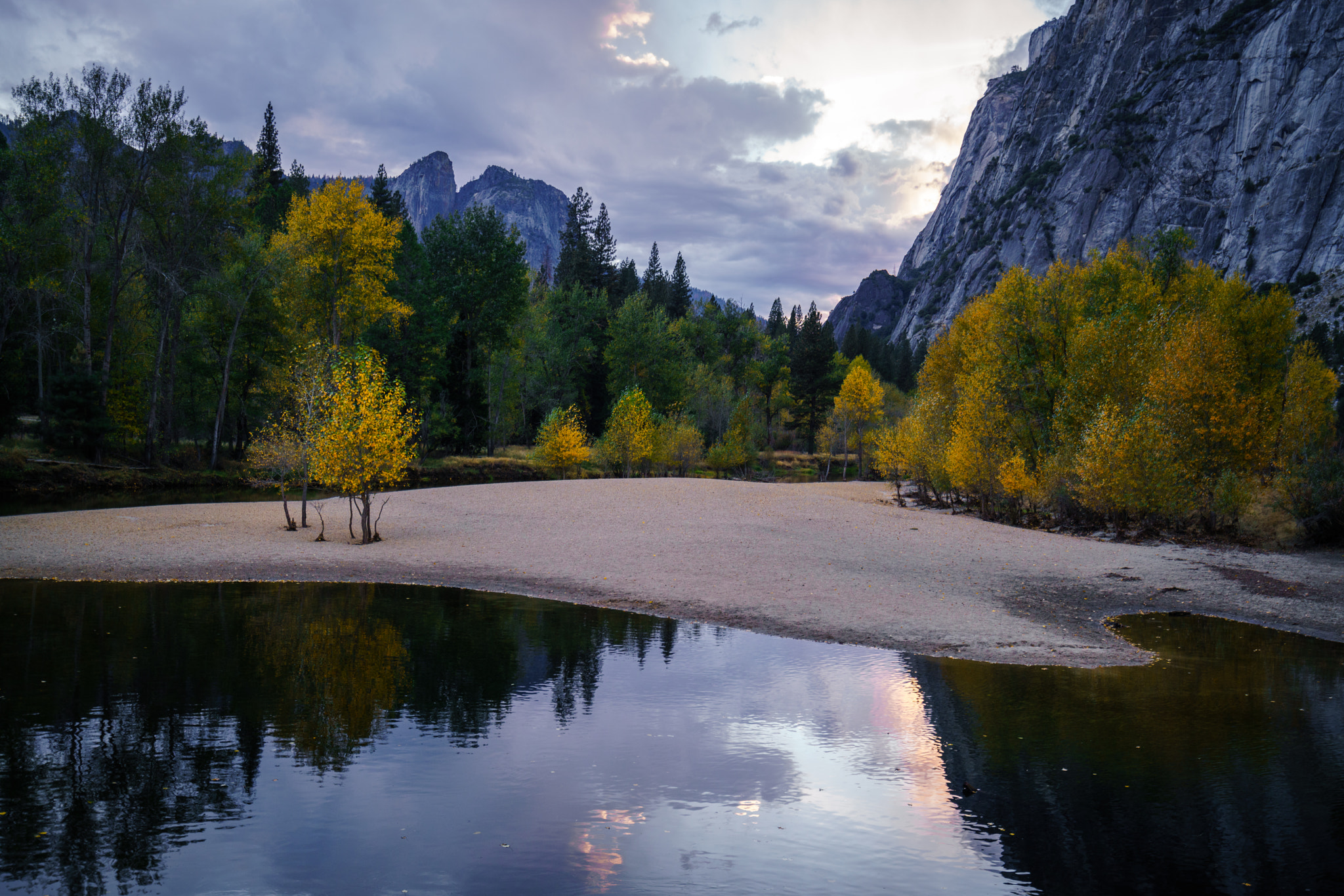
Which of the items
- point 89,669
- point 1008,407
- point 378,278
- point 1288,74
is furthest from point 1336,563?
point 1288,74

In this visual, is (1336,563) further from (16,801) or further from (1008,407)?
(16,801)

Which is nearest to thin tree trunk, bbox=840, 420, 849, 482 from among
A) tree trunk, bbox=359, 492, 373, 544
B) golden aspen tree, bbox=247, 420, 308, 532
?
tree trunk, bbox=359, 492, 373, 544

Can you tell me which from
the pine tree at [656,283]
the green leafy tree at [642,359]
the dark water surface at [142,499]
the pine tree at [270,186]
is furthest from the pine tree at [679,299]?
the dark water surface at [142,499]

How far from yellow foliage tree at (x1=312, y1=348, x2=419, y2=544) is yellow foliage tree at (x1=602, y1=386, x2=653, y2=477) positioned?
34.1m

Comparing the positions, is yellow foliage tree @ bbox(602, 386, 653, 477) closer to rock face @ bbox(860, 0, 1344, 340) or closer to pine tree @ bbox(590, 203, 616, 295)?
pine tree @ bbox(590, 203, 616, 295)

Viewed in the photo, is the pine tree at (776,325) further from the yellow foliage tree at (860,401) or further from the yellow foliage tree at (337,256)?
the yellow foliage tree at (337,256)

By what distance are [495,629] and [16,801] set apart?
8719 mm

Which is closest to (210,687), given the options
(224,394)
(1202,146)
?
(224,394)

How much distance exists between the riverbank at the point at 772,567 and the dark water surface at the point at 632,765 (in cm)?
238

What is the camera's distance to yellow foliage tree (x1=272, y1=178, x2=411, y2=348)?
1855 inches

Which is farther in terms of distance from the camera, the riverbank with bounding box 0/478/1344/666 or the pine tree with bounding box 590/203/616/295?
the pine tree with bounding box 590/203/616/295

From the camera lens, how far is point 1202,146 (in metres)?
137

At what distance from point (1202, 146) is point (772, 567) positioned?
16117cm

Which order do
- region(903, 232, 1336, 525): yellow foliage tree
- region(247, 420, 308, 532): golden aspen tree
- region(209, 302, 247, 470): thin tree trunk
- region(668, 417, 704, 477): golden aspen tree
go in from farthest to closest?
region(668, 417, 704, 477): golden aspen tree < region(209, 302, 247, 470): thin tree trunk < region(903, 232, 1336, 525): yellow foliage tree < region(247, 420, 308, 532): golden aspen tree
